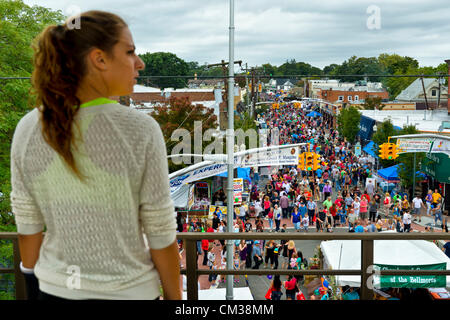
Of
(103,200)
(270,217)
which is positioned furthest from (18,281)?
→ (270,217)

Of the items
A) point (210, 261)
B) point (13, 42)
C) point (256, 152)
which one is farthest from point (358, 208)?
point (13, 42)

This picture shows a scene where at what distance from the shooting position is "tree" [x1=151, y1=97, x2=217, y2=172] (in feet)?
87.0

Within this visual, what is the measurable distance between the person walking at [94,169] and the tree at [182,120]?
2396cm

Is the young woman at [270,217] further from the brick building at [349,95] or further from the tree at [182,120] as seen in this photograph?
the brick building at [349,95]

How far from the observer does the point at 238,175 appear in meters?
22.9

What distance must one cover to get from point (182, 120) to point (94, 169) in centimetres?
2772

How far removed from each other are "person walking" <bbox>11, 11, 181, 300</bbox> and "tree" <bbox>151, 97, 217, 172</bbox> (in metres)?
24.0

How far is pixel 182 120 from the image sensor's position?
28719 mm

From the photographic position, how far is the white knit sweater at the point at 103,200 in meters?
1.20

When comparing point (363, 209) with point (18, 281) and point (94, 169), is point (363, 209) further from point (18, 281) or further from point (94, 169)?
point (94, 169)

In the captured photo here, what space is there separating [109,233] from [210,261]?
10.4 metres

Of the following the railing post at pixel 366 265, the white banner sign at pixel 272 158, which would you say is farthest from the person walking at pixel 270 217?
the railing post at pixel 366 265

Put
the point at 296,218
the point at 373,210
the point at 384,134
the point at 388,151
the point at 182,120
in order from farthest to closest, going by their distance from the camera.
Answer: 1. the point at 384,134
2. the point at 182,120
3. the point at 373,210
4. the point at 388,151
5. the point at 296,218
